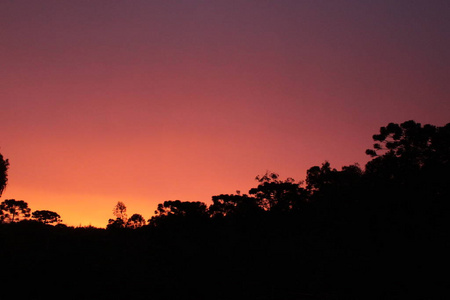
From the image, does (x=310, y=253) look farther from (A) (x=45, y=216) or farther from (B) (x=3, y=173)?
(A) (x=45, y=216)

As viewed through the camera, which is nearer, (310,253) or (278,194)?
(310,253)

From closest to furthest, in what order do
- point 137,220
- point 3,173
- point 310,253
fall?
1. point 310,253
2. point 3,173
3. point 137,220

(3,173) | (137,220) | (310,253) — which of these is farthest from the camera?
(137,220)

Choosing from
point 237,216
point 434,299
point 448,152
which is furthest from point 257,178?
point 434,299

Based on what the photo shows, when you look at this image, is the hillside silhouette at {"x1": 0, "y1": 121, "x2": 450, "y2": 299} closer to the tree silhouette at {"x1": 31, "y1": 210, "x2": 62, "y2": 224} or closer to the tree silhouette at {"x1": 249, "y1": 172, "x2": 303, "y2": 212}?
the tree silhouette at {"x1": 249, "y1": 172, "x2": 303, "y2": 212}

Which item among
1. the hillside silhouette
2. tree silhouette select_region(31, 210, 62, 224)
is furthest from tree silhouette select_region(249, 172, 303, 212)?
tree silhouette select_region(31, 210, 62, 224)

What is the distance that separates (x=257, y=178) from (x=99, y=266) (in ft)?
116

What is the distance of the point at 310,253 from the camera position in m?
35.0

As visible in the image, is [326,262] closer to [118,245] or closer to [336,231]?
[336,231]

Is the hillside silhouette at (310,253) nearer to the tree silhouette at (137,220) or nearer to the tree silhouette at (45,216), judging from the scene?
the tree silhouette at (137,220)

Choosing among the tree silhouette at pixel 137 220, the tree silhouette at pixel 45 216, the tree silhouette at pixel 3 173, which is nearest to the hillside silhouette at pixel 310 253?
the tree silhouette at pixel 3 173

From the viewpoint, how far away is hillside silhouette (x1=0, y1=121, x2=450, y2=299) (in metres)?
26.7

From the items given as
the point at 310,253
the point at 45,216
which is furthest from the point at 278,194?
the point at 45,216

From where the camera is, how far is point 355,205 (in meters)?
31.3
